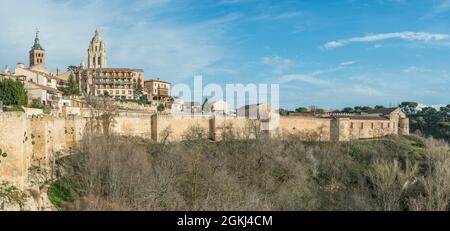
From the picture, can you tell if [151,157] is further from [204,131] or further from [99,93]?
[99,93]

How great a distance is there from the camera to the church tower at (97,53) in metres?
79.4

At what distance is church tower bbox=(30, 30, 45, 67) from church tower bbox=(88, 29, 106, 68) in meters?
8.08

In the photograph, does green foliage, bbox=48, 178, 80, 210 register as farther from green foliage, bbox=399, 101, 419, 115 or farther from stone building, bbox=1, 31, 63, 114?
green foliage, bbox=399, 101, 419, 115

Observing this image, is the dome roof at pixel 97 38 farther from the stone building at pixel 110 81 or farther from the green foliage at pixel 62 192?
the green foliage at pixel 62 192

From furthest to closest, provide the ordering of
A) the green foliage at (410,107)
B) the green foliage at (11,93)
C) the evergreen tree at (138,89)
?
the green foliage at (410,107), the evergreen tree at (138,89), the green foliage at (11,93)

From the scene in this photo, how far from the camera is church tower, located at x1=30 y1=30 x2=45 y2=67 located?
73.1m

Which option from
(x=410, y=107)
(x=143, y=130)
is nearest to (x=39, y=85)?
(x=143, y=130)

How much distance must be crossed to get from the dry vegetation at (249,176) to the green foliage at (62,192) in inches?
7.5

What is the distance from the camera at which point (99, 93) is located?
67.9m

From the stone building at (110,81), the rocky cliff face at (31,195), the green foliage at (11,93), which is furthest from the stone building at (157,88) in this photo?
the rocky cliff face at (31,195)

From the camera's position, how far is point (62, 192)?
24156 millimetres

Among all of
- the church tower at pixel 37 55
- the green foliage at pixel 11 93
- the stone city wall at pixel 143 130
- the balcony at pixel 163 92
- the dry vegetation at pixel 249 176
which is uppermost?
the church tower at pixel 37 55
